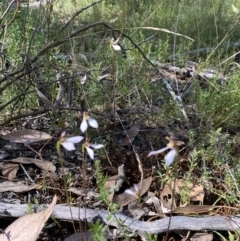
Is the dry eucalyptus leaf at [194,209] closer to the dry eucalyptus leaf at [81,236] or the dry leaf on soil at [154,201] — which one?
the dry leaf on soil at [154,201]

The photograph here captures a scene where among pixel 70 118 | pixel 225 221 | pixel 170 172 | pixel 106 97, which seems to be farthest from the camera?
pixel 106 97

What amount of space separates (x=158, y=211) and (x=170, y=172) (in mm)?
170

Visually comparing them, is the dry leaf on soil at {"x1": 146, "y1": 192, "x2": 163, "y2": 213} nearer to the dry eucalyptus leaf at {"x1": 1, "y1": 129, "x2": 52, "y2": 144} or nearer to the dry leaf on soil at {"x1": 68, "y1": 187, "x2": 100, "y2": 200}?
the dry leaf on soil at {"x1": 68, "y1": 187, "x2": 100, "y2": 200}

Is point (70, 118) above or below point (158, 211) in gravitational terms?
above

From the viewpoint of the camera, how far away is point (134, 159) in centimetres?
214

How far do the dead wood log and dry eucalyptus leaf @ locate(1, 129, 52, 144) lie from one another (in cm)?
44

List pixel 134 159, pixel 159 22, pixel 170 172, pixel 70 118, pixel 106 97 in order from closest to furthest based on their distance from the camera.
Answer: pixel 170 172
pixel 134 159
pixel 70 118
pixel 106 97
pixel 159 22

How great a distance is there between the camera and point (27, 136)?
2.20 m

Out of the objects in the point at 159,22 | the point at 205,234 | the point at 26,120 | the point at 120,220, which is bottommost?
the point at 205,234

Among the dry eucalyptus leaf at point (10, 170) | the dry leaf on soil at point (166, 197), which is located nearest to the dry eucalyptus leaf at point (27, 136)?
the dry eucalyptus leaf at point (10, 170)

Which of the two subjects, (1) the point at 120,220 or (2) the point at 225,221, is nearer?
(1) the point at 120,220

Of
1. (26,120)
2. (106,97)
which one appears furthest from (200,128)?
(26,120)

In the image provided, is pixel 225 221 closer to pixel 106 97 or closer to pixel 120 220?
pixel 120 220

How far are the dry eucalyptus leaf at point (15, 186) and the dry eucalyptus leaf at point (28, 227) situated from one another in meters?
0.28
